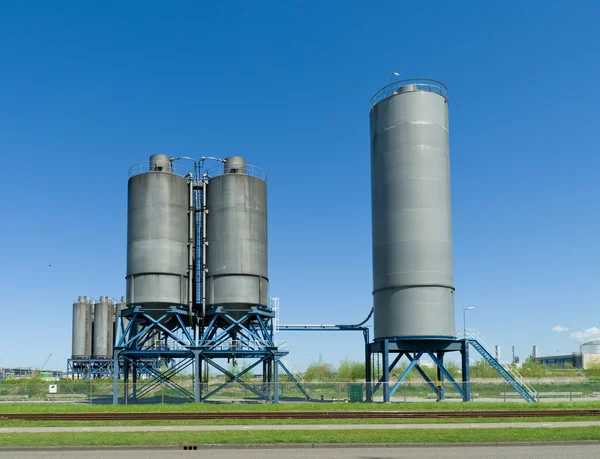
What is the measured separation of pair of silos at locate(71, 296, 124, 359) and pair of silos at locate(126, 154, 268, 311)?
5535cm

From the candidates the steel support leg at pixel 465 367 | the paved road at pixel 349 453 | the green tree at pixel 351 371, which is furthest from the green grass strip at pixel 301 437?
the green tree at pixel 351 371

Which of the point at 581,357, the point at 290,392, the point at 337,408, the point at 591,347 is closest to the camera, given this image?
the point at 337,408

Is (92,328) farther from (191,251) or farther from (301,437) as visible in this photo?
(301,437)

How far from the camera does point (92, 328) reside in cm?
10281

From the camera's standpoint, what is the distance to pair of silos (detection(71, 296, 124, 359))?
10038 centimetres

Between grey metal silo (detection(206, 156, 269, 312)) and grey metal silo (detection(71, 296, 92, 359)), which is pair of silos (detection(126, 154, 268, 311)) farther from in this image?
grey metal silo (detection(71, 296, 92, 359))

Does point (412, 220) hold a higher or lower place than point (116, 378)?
higher

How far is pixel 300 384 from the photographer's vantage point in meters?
47.9

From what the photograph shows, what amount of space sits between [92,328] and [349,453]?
89.7 m

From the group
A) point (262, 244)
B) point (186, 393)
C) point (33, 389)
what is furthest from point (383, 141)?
point (33, 389)

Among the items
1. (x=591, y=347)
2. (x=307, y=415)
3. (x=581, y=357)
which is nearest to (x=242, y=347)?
(x=307, y=415)

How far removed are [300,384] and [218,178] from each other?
1606 centimetres

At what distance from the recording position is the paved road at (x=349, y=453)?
1925cm

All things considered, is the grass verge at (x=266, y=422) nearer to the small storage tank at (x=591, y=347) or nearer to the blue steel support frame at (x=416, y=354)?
the blue steel support frame at (x=416, y=354)
